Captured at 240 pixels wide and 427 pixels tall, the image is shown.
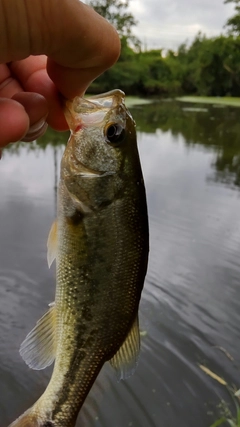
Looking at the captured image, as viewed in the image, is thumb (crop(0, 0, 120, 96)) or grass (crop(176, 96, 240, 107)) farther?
grass (crop(176, 96, 240, 107))

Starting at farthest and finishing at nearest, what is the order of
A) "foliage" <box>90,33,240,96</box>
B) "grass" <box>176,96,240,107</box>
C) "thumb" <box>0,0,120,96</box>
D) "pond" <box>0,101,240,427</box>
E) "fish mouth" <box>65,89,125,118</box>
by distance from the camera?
"foliage" <box>90,33,240,96</box>, "grass" <box>176,96,240,107</box>, "pond" <box>0,101,240,427</box>, "fish mouth" <box>65,89,125,118</box>, "thumb" <box>0,0,120,96</box>

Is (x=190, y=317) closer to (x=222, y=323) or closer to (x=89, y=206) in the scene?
(x=222, y=323)

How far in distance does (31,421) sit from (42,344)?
0.25 m

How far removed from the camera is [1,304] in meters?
4.62

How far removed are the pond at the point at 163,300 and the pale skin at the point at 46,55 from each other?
257 centimetres

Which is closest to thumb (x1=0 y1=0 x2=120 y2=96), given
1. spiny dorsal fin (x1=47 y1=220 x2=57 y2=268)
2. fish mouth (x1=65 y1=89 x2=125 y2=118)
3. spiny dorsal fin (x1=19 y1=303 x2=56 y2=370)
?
fish mouth (x1=65 y1=89 x2=125 y2=118)

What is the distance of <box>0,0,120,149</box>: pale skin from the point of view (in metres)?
1.16

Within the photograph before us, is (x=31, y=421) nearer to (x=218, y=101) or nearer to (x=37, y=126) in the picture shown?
(x=37, y=126)

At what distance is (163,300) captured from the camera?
15.8ft

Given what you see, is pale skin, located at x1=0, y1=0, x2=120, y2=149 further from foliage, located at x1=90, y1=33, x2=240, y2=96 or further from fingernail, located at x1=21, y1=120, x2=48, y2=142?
foliage, located at x1=90, y1=33, x2=240, y2=96

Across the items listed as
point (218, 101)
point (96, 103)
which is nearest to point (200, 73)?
point (218, 101)

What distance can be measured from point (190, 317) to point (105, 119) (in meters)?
3.43

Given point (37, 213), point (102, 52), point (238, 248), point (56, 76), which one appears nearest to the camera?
point (102, 52)

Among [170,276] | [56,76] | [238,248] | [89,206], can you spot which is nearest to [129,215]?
[89,206]
